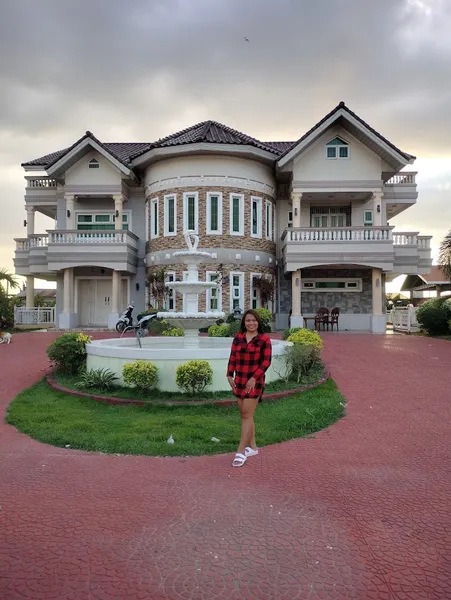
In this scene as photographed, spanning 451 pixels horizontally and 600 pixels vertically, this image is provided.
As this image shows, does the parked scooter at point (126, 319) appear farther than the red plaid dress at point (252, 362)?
Yes

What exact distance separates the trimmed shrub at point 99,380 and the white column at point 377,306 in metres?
16.0

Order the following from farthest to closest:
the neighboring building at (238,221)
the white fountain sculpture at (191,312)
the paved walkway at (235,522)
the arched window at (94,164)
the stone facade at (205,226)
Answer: the arched window at (94,164) → the stone facade at (205,226) → the neighboring building at (238,221) → the white fountain sculpture at (191,312) → the paved walkway at (235,522)

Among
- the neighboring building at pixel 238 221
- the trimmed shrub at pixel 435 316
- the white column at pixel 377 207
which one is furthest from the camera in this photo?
the white column at pixel 377 207

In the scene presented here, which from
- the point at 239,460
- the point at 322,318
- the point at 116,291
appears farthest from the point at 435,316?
the point at 239,460

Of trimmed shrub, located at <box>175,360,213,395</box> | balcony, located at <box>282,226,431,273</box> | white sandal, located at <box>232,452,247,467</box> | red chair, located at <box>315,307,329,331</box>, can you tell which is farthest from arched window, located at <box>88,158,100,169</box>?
white sandal, located at <box>232,452,247,467</box>

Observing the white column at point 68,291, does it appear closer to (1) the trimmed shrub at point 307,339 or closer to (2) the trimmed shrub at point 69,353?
(2) the trimmed shrub at point 69,353

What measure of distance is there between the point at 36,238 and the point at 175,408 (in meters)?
20.0

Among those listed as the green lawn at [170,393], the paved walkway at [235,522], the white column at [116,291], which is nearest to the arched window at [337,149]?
the white column at [116,291]

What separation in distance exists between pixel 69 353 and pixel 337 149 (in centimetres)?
1765

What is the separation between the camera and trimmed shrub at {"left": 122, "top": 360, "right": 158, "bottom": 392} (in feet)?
28.8

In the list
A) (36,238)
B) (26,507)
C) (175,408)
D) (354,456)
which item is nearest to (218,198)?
(36,238)

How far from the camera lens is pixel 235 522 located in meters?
4.01

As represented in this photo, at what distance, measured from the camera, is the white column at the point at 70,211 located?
2438 centimetres

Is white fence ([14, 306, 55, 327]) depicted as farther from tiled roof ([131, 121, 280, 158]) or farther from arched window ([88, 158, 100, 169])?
tiled roof ([131, 121, 280, 158])
